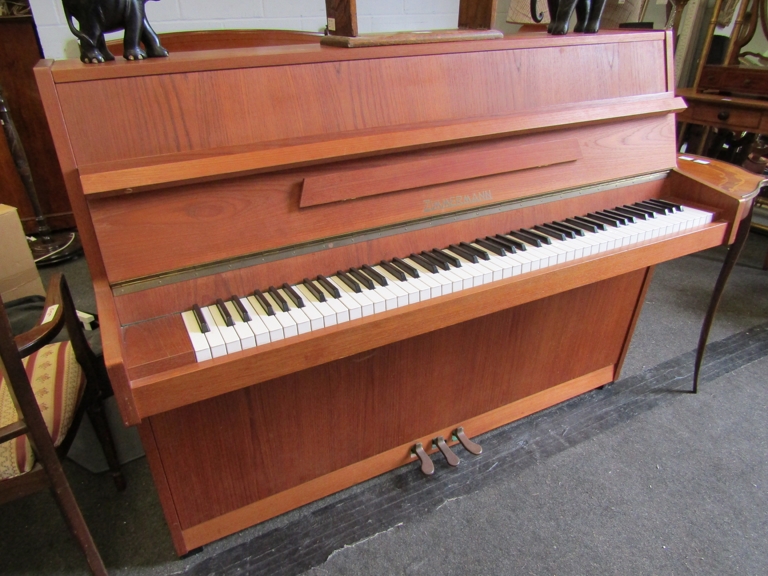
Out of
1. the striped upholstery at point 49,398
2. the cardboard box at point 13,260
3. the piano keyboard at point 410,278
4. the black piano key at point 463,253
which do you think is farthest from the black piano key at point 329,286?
the cardboard box at point 13,260

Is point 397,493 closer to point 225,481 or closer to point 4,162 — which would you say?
point 225,481

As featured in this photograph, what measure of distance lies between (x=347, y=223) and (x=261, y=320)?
0.96 ft

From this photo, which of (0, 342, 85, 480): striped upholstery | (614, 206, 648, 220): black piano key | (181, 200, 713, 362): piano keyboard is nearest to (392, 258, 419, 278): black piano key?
(181, 200, 713, 362): piano keyboard

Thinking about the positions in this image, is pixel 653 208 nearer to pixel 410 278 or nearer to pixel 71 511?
pixel 410 278

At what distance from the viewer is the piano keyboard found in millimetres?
894

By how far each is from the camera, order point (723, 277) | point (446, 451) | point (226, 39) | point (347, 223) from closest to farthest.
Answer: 1. point (347, 223)
2. point (446, 451)
3. point (723, 277)
4. point (226, 39)

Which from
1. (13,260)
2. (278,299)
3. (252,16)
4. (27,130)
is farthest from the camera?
(27,130)

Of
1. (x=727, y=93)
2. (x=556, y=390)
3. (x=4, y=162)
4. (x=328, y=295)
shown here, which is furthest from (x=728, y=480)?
(x=4, y=162)

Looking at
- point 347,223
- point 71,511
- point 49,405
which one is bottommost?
point 71,511

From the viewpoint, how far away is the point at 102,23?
3.01 ft

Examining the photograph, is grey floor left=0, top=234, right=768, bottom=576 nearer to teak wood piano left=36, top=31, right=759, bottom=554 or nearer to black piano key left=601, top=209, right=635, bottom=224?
teak wood piano left=36, top=31, right=759, bottom=554

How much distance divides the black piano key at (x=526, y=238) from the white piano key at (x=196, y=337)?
776 millimetres

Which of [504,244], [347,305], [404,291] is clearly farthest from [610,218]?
[347,305]

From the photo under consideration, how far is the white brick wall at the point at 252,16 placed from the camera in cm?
215
